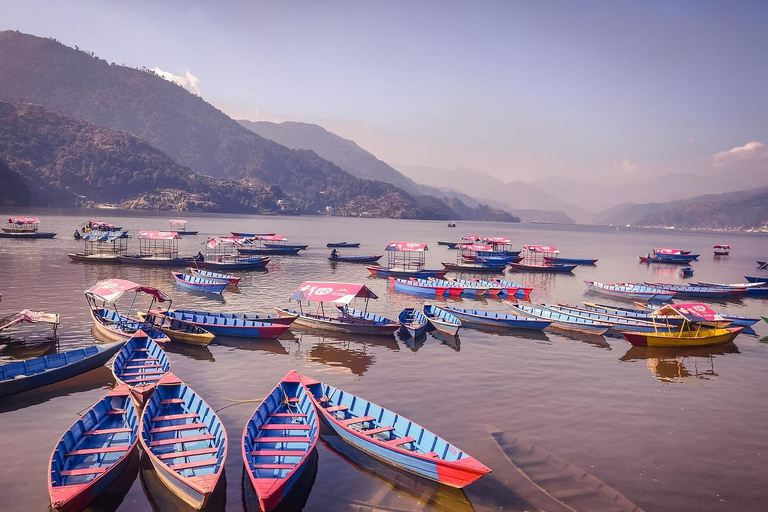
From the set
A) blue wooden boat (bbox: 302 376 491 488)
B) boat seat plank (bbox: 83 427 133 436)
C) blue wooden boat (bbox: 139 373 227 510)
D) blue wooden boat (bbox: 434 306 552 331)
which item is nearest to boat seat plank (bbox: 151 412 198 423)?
blue wooden boat (bbox: 139 373 227 510)


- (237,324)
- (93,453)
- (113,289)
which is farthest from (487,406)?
(113,289)

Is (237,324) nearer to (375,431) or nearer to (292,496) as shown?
(375,431)

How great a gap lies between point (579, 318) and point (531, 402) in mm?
17462

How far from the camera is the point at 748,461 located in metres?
20.0

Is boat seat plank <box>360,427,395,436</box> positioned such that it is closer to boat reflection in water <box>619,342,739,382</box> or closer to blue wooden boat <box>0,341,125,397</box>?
blue wooden boat <box>0,341,125,397</box>

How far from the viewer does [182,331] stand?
1289 inches

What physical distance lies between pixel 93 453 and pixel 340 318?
70.6ft

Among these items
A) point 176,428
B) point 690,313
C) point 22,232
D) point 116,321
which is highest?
point 22,232

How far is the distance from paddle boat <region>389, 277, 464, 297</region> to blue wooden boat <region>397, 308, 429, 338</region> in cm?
1622

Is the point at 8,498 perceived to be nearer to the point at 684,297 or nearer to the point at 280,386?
the point at 280,386

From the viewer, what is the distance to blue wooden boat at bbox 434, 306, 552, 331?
1549 inches

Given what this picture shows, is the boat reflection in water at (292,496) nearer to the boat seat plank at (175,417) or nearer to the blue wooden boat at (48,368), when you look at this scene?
the boat seat plank at (175,417)

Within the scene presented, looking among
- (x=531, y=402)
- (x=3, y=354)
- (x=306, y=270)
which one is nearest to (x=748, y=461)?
(x=531, y=402)

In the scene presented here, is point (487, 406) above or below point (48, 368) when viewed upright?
below
